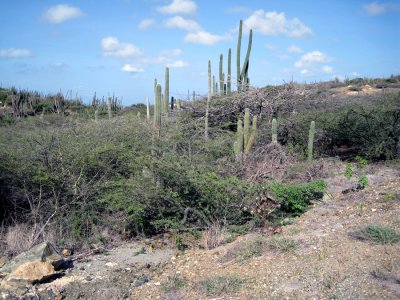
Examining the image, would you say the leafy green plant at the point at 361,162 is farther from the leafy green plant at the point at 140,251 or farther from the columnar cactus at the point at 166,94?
the leafy green plant at the point at 140,251

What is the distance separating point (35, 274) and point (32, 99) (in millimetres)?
27413

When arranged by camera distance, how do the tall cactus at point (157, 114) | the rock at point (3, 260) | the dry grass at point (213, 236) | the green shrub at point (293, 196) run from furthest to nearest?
the tall cactus at point (157, 114) → the green shrub at point (293, 196) → the dry grass at point (213, 236) → the rock at point (3, 260)

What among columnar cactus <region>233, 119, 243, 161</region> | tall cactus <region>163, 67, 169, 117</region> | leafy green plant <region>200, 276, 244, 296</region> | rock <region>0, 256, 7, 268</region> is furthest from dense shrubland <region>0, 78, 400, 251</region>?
tall cactus <region>163, 67, 169, 117</region>

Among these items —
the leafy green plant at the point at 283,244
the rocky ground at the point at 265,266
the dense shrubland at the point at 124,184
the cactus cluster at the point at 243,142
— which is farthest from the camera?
the cactus cluster at the point at 243,142

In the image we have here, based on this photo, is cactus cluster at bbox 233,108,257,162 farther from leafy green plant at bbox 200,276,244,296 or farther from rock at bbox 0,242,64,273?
rock at bbox 0,242,64,273

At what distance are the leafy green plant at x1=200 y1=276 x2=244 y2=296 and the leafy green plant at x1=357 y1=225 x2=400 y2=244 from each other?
2020 millimetres

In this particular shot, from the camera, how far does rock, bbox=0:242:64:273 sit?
249 inches

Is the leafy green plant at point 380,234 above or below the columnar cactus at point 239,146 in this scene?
below

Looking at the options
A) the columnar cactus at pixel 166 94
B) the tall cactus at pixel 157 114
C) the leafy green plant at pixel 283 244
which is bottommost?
the leafy green plant at pixel 283 244

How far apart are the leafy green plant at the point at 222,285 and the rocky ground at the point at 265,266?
0.01 m

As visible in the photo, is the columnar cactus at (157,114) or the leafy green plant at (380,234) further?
the columnar cactus at (157,114)

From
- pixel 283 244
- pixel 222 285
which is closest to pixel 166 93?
pixel 283 244

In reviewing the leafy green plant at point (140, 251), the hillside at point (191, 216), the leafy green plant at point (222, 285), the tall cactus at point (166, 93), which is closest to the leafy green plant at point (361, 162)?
the hillside at point (191, 216)

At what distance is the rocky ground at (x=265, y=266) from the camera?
529 cm
